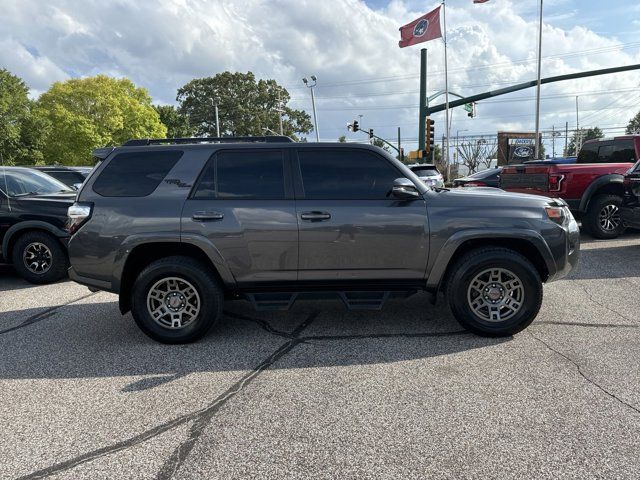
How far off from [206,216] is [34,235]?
4162mm

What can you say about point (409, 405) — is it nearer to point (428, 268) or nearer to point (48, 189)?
point (428, 268)

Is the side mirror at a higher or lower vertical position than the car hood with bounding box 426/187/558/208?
higher

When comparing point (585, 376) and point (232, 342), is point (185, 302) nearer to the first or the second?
point (232, 342)

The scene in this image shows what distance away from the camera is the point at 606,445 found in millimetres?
2545

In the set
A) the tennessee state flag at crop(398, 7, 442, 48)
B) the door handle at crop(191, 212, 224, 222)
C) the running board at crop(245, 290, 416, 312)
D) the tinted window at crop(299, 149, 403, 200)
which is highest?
the tennessee state flag at crop(398, 7, 442, 48)

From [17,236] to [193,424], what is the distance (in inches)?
217

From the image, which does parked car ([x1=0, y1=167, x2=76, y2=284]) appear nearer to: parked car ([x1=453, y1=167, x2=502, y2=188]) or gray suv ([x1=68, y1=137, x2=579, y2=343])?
gray suv ([x1=68, y1=137, x2=579, y2=343])

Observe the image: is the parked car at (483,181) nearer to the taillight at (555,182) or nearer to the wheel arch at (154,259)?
the taillight at (555,182)

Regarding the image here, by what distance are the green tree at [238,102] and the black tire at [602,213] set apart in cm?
5118

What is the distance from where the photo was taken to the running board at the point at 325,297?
13.7 feet

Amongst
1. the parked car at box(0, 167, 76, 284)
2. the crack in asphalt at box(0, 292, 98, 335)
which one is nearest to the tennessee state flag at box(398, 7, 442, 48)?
the parked car at box(0, 167, 76, 284)

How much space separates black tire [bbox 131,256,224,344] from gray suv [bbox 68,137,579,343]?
0.01 metres

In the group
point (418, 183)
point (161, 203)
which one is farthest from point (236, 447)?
point (418, 183)

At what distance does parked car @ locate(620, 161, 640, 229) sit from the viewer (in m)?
7.43
